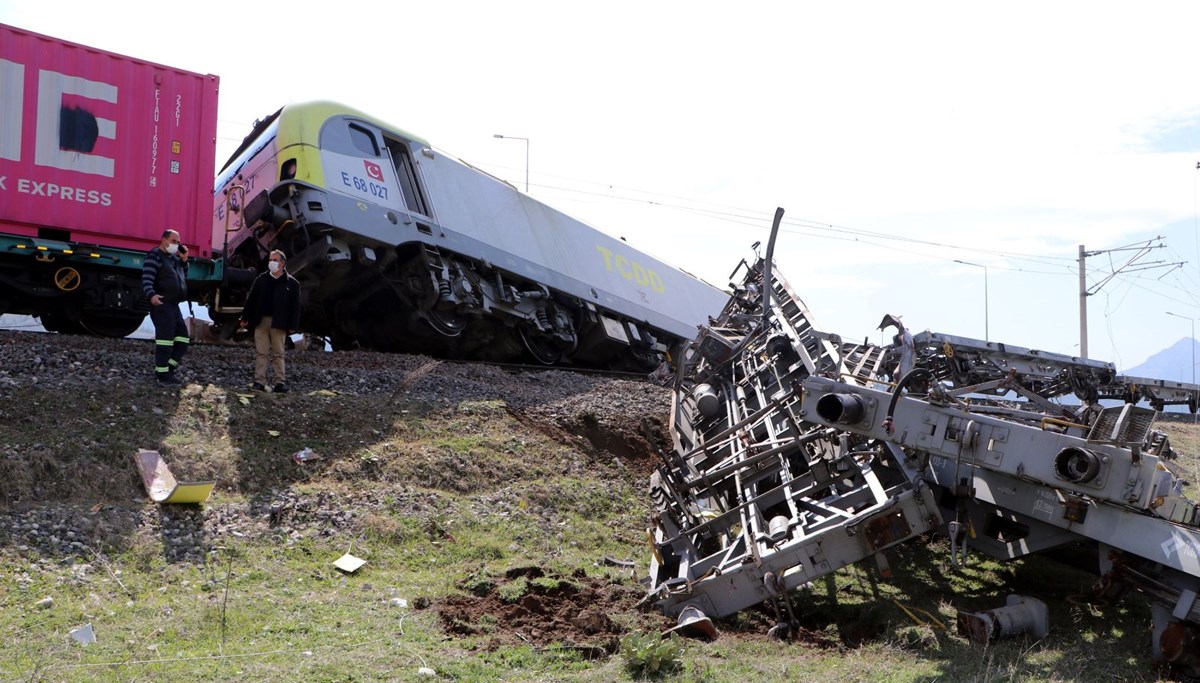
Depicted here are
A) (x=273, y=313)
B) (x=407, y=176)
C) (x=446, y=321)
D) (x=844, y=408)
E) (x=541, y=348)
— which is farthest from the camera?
(x=541, y=348)

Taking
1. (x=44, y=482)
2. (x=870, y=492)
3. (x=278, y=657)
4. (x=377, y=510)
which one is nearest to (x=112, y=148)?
(x=44, y=482)

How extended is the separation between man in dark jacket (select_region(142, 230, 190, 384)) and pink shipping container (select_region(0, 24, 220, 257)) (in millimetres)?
2571

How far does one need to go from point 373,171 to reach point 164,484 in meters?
6.62

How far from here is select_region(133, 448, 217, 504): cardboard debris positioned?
23.0 feet

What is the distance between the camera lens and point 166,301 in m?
9.27

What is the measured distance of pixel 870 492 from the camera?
6.00 metres

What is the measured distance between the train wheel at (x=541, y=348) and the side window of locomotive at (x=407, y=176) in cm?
279

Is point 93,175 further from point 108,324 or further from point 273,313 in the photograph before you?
point 273,313

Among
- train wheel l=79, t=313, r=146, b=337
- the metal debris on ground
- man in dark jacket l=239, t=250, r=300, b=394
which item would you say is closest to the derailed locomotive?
Answer: train wheel l=79, t=313, r=146, b=337

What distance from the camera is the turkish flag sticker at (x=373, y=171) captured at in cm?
1284

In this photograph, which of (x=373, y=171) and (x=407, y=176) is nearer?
(x=373, y=171)

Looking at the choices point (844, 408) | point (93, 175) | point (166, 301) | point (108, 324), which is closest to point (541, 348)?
point (108, 324)

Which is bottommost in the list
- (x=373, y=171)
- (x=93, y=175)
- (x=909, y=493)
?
(x=909, y=493)

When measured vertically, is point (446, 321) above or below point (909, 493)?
above
